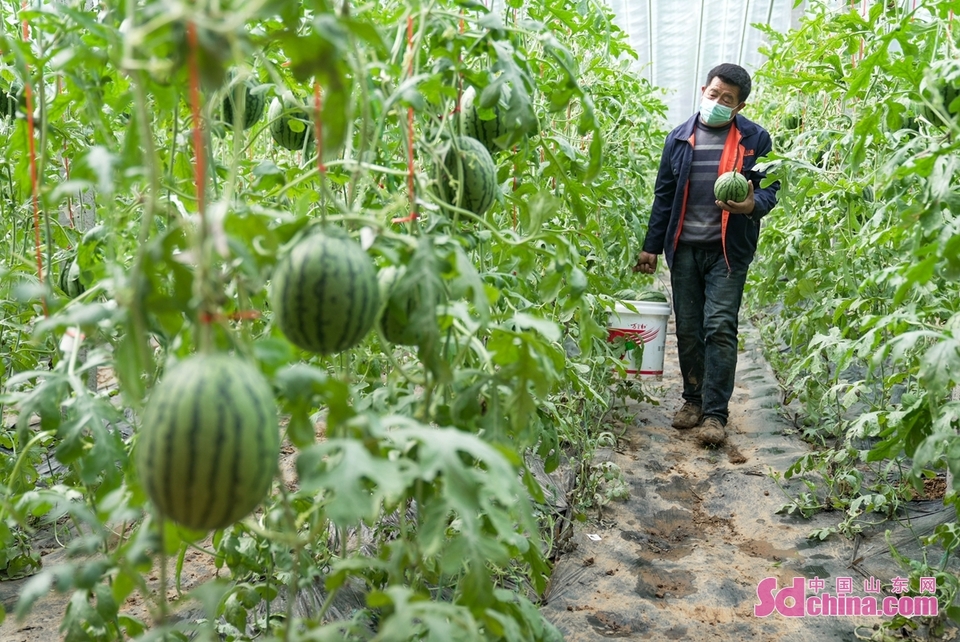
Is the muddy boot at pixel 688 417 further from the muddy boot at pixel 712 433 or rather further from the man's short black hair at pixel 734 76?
the man's short black hair at pixel 734 76

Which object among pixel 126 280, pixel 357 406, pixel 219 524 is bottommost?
pixel 357 406

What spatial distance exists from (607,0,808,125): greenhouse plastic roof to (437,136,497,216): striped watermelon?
8.36 metres

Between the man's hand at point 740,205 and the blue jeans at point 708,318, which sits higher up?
the man's hand at point 740,205

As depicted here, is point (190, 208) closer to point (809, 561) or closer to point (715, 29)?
point (809, 561)

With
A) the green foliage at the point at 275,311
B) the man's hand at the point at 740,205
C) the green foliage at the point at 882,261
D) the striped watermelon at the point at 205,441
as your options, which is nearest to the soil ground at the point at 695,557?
the green foliage at the point at 882,261

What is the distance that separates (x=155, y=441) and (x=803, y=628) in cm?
256

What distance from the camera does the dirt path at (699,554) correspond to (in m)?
2.88

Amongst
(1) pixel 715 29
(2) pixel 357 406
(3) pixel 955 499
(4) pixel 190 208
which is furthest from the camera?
(1) pixel 715 29

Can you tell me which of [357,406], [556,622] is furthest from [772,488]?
[357,406]

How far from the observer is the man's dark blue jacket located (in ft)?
15.5

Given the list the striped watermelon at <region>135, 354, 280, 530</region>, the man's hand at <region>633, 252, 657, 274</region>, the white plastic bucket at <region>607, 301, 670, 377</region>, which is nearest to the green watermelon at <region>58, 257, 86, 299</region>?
the striped watermelon at <region>135, 354, 280, 530</region>

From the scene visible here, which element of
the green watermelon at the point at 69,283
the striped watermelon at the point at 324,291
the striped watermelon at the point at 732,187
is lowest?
the striped watermelon at the point at 732,187

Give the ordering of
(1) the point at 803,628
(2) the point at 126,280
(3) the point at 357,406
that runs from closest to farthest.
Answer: (2) the point at 126,280 → (3) the point at 357,406 → (1) the point at 803,628

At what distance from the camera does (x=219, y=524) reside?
2.99ft
